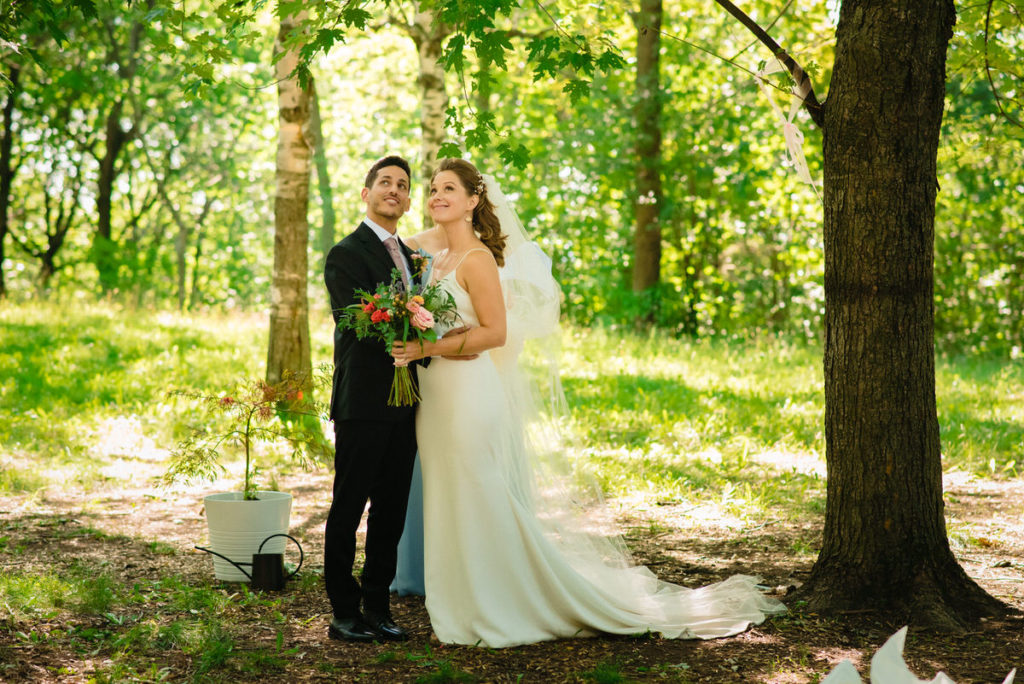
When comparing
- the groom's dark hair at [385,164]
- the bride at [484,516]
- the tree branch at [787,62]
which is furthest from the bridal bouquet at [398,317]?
the tree branch at [787,62]

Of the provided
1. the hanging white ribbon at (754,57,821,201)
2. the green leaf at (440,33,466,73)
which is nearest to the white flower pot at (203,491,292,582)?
the green leaf at (440,33,466,73)

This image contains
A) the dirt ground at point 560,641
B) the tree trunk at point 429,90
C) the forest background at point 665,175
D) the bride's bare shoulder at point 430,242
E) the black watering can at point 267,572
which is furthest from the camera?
the forest background at point 665,175

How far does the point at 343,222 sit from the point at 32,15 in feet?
99.8

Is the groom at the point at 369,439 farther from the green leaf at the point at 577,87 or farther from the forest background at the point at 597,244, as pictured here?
the green leaf at the point at 577,87

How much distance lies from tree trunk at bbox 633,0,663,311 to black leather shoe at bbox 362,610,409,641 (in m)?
14.0

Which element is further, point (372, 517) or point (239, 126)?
point (239, 126)

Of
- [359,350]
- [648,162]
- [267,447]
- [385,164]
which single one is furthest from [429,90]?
[648,162]

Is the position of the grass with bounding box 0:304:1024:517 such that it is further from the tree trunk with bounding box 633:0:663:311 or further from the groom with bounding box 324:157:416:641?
the tree trunk with bounding box 633:0:663:311

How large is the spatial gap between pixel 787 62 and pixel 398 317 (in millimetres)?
2586

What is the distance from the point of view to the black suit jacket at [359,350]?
462cm

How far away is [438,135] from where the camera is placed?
10453 millimetres

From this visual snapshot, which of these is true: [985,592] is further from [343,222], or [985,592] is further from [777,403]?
[343,222]

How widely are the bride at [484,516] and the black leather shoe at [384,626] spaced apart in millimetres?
171

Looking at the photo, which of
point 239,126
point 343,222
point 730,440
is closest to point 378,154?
point 239,126
